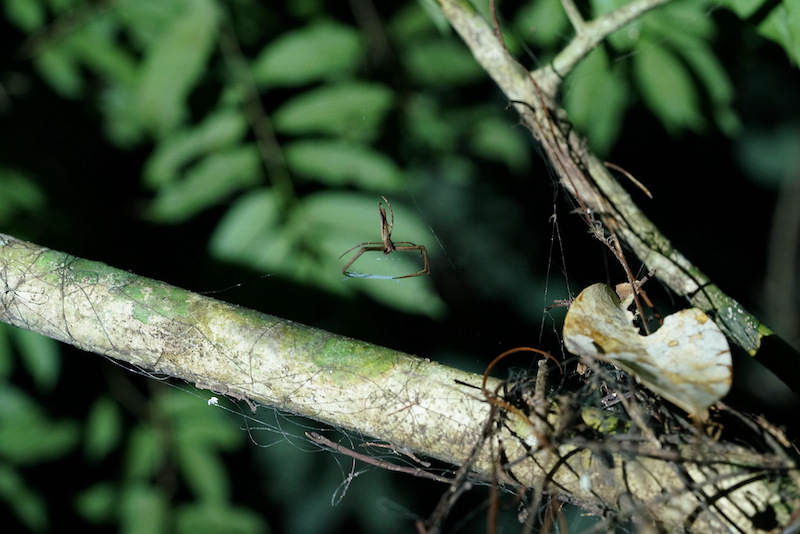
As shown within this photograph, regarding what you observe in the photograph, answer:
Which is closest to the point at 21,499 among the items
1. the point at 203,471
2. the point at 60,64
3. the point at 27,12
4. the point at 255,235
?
the point at 203,471

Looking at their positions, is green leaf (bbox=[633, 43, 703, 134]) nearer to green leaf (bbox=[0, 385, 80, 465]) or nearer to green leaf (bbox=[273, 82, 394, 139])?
green leaf (bbox=[273, 82, 394, 139])

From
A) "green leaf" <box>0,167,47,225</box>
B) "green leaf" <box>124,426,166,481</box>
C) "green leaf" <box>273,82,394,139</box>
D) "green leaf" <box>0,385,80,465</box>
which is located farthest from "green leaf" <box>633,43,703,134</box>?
"green leaf" <box>0,385,80,465</box>

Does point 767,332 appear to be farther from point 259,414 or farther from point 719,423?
point 259,414

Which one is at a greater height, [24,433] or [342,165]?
[342,165]

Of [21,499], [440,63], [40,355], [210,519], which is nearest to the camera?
[40,355]

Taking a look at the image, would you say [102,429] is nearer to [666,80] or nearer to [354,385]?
[354,385]

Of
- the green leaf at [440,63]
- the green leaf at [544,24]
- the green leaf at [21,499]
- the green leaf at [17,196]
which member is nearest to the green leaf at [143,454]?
the green leaf at [21,499]

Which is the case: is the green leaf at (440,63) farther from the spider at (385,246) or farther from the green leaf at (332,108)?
the spider at (385,246)
